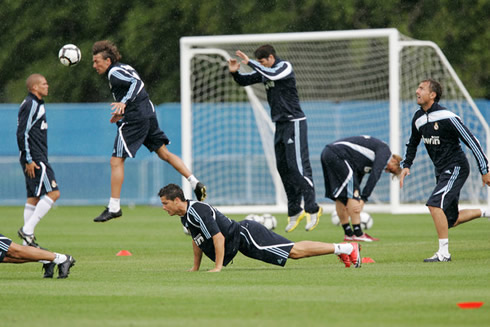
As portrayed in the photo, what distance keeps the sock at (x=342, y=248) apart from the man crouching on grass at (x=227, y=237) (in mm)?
10

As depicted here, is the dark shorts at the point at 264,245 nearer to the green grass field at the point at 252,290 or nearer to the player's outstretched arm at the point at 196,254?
the green grass field at the point at 252,290

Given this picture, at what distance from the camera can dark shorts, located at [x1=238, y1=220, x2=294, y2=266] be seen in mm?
9969

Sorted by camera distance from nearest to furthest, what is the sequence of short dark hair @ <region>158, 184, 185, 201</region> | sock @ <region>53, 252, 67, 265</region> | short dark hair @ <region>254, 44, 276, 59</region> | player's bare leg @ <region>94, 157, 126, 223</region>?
sock @ <region>53, 252, 67, 265</region> → short dark hair @ <region>158, 184, 185, 201</region> → player's bare leg @ <region>94, 157, 126, 223</region> → short dark hair @ <region>254, 44, 276, 59</region>

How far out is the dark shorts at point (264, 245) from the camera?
32.7ft

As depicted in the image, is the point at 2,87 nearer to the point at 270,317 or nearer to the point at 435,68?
the point at 435,68

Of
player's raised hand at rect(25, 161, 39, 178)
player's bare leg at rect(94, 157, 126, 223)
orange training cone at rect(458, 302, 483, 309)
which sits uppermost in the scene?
player's raised hand at rect(25, 161, 39, 178)

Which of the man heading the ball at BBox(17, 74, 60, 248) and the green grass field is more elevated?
the man heading the ball at BBox(17, 74, 60, 248)

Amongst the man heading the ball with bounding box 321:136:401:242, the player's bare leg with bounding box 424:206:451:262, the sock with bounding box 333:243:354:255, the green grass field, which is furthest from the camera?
the man heading the ball with bounding box 321:136:401:242

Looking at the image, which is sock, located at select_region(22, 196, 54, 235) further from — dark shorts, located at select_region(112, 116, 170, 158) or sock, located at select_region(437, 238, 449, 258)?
sock, located at select_region(437, 238, 449, 258)

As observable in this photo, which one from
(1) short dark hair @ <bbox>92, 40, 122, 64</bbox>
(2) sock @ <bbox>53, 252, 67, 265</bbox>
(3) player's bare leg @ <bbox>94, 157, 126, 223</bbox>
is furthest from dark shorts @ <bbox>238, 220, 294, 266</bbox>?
(1) short dark hair @ <bbox>92, 40, 122, 64</bbox>

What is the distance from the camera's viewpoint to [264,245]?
9.97 m

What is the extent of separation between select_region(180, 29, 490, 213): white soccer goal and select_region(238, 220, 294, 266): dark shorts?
10.6 metres

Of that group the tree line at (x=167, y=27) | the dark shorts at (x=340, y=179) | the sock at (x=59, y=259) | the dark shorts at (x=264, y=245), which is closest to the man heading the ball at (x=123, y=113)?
the dark shorts at (x=340, y=179)

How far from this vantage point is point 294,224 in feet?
50.6
